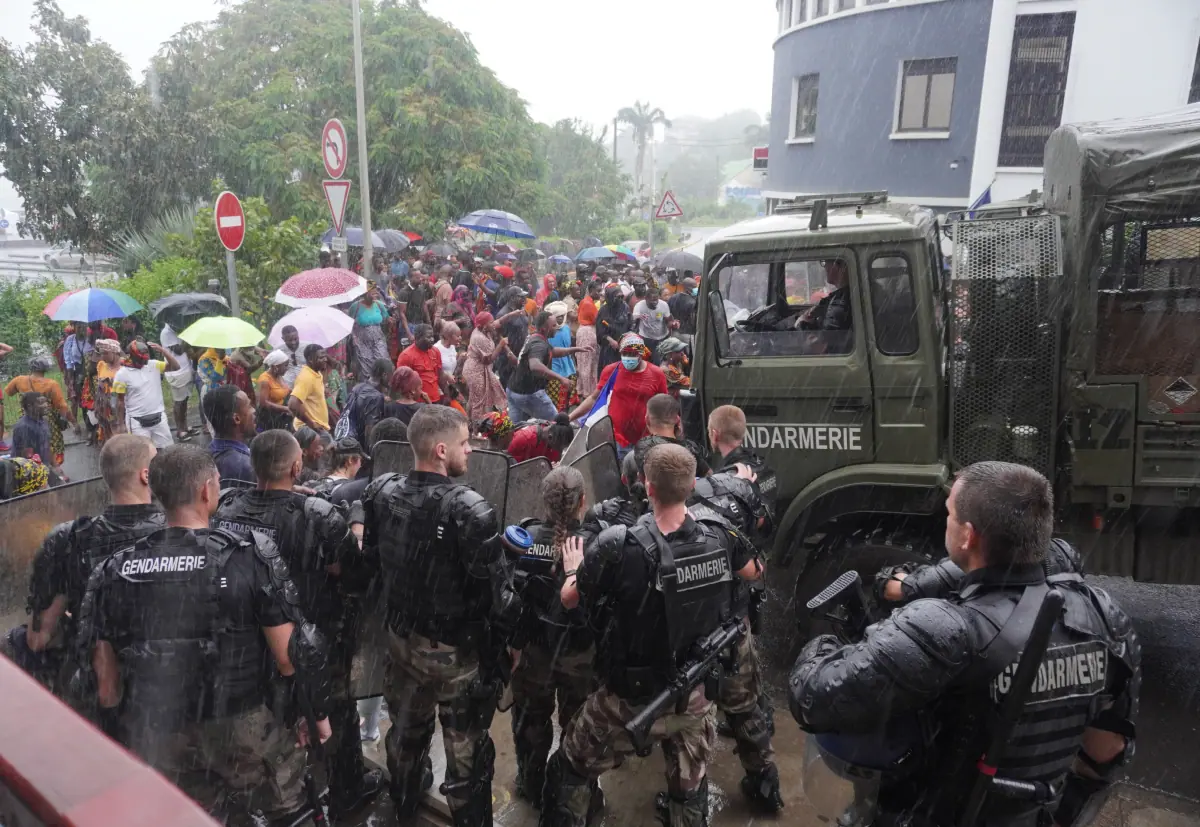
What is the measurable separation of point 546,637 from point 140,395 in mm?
4977

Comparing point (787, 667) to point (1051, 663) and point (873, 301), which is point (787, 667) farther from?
point (1051, 663)

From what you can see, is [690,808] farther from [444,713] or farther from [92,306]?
[92,306]

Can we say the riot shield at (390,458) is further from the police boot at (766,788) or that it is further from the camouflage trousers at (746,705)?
the police boot at (766,788)

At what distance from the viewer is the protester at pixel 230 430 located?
14.2 ft

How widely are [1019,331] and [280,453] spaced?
3.55 m

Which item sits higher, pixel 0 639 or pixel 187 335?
pixel 187 335

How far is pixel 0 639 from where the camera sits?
3270 mm

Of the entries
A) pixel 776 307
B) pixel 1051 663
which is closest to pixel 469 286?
pixel 776 307

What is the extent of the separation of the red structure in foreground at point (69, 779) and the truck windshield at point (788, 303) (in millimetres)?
3867

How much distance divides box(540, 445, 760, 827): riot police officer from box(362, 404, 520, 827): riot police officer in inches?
14.3

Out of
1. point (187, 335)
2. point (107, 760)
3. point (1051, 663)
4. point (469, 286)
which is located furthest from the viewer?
point (469, 286)

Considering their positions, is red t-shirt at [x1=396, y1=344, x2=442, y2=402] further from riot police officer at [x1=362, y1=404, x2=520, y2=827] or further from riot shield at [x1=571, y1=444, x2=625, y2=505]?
riot police officer at [x1=362, y1=404, x2=520, y2=827]

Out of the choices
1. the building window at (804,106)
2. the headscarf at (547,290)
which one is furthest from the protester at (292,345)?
the building window at (804,106)

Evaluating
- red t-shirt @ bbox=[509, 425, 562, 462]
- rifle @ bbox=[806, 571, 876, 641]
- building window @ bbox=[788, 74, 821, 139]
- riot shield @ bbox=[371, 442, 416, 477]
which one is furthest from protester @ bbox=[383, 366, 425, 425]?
building window @ bbox=[788, 74, 821, 139]
